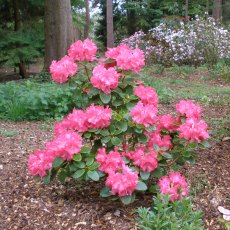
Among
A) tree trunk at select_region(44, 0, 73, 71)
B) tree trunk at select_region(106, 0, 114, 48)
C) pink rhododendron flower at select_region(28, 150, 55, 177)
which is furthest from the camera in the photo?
tree trunk at select_region(106, 0, 114, 48)

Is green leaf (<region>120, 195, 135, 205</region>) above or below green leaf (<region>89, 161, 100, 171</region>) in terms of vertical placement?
below

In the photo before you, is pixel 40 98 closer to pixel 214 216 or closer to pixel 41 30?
pixel 214 216

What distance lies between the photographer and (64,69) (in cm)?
269

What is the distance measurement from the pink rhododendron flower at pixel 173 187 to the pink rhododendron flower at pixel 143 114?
0.39 meters

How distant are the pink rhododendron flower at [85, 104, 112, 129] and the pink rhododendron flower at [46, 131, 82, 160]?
0.13 meters

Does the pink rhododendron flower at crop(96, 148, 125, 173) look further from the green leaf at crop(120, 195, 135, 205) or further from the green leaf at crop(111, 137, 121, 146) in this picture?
the green leaf at crop(120, 195, 135, 205)

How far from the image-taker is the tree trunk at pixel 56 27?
8586 millimetres

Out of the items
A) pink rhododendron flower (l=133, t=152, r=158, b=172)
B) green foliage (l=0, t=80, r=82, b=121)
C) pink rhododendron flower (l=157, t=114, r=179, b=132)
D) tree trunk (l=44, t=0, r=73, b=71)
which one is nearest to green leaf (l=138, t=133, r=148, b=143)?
pink rhododendron flower (l=133, t=152, r=158, b=172)

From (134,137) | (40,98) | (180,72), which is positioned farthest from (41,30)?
(134,137)

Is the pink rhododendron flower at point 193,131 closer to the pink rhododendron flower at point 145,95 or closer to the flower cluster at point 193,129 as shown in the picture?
the flower cluster at point 193,129

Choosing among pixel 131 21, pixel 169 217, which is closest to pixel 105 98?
pixel 169 217

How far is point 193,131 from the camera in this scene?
2.60 meters

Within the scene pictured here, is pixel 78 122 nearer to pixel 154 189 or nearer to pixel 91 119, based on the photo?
pixel 91 119

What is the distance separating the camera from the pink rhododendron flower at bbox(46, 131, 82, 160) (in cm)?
253
